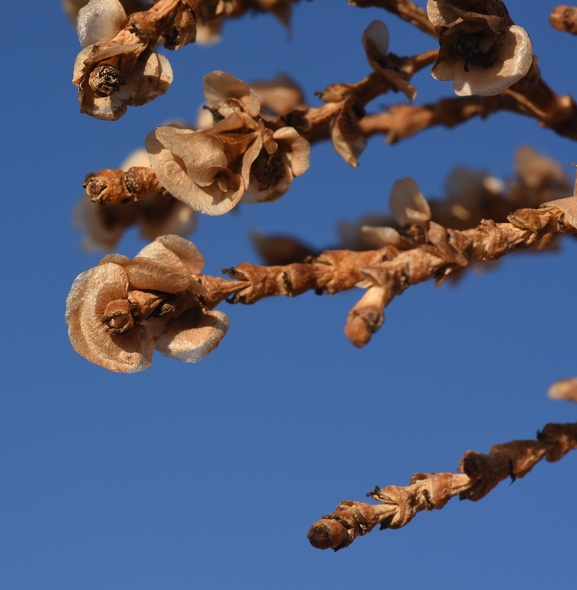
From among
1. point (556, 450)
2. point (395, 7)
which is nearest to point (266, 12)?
point (395, 7)

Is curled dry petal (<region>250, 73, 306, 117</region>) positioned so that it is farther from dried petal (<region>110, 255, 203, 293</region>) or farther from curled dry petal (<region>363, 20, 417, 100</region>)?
dried petal (<region>110, 255, 203, 293</region>)

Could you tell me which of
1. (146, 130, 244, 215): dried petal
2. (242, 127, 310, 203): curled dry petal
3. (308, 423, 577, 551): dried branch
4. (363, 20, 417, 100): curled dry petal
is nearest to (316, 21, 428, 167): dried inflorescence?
(363, 20, 417, 100): curled dry petal

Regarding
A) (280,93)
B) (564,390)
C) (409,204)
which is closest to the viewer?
(409,204)

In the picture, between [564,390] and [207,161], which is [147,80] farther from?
[564,390]

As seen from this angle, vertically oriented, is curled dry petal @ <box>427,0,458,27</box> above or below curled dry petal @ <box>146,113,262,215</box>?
above

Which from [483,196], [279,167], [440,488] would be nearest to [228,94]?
[279,167]

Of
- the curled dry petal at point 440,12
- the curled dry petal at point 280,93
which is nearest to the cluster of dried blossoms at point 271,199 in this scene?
the curled dry petal at point 440,12
